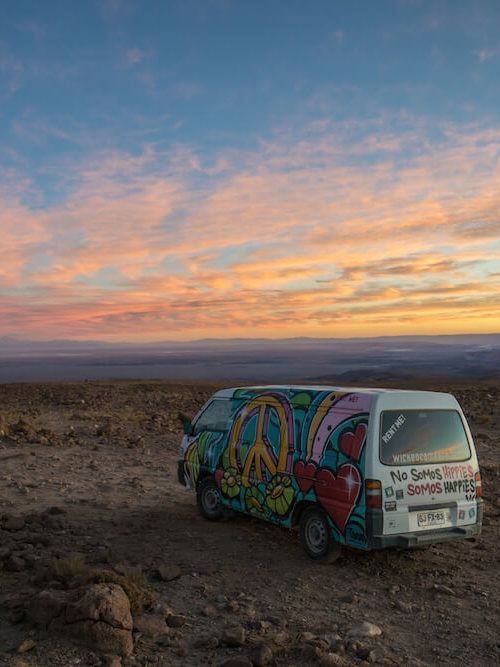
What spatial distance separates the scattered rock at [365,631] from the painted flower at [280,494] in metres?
2.33

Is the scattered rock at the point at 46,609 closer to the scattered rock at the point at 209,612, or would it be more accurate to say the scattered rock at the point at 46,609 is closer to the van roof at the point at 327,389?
the scattered rock at the point at 209,612

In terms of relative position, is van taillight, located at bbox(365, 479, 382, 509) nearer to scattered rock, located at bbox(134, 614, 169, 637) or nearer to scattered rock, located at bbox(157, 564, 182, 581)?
scattered rock, located at bbox(157, 564, 182, 581)

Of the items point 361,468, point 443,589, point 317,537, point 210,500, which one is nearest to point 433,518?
point 443,589

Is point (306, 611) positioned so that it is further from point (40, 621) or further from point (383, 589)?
point (40, 621)

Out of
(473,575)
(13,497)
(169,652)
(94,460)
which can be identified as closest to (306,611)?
(169,652)

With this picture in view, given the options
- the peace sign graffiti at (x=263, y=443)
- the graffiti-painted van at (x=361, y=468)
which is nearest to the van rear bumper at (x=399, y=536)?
the graffiti-painted van at (x=361, y=468)

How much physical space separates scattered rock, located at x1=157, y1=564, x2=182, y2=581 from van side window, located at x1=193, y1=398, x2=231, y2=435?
267 centimetres

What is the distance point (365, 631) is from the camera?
586cm

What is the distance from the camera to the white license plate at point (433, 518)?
7.32 metres

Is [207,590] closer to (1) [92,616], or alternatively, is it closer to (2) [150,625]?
(2) [150,625]

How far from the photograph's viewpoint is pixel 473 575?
25.3 ft

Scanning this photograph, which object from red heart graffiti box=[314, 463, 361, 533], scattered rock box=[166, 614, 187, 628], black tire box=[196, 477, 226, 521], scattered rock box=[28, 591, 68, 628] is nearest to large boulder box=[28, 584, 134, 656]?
scattered rock box=[28, 591, 68, 628]

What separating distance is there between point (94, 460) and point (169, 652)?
36.8 ft

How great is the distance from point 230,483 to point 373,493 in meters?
2.86
